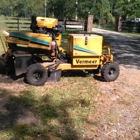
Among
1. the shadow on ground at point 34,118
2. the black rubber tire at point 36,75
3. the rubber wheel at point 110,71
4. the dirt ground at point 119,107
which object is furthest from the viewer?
the rubber wheel at point 110,71

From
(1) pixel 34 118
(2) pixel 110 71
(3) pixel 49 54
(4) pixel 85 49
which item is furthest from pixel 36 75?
(2) pixel 110 71

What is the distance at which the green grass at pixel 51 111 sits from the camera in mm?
3572

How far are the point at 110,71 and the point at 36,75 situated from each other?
180 centimetres

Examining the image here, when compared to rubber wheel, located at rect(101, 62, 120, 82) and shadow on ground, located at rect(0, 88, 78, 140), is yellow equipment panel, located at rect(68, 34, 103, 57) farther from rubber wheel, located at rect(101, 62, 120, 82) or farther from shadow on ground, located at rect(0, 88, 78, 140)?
shadow on ground, located at rect(0, 88, 78, 140)

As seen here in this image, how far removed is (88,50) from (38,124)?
7.72ft

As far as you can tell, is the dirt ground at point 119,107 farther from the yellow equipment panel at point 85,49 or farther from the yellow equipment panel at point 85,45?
the yellow equipment panel at point 85,45

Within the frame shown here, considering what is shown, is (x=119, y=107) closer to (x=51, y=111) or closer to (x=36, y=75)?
(x=51, y=111)

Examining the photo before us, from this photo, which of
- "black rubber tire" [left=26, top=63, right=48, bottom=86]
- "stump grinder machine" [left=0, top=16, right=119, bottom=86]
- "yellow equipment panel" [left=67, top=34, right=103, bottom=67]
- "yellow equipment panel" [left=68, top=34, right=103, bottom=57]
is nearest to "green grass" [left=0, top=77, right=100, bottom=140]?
"black rubber tire" [left=26, top=63, right=48, bottom=86]

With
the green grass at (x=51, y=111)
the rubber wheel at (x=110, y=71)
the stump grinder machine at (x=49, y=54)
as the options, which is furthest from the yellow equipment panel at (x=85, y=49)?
the green grass at (x=51, y=111)

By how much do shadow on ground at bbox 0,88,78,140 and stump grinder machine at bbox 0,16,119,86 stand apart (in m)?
0.67

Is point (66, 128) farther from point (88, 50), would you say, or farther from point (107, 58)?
point (107, 58)

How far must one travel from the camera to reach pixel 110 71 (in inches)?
233

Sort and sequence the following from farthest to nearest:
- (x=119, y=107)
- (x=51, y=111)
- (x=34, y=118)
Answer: (x=119, y=107)
(x=51, y=111)
(x=34, y=118)

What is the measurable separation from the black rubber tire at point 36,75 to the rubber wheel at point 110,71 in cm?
142
